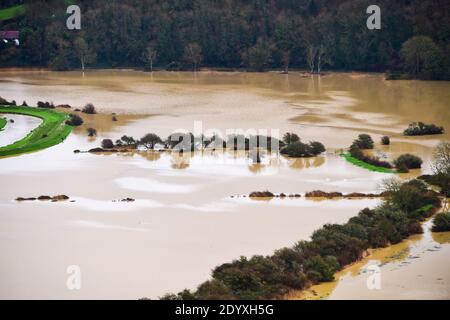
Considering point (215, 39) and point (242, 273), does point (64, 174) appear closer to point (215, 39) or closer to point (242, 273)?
point (242, 273)

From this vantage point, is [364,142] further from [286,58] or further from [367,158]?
[286,58]

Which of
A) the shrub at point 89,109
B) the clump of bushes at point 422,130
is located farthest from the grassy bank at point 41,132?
the clump of bushes at point 422,130

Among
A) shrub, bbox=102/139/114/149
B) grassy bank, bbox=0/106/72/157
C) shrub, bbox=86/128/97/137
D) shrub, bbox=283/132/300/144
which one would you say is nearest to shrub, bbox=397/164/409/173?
shrub, bbox=283/132/300/144

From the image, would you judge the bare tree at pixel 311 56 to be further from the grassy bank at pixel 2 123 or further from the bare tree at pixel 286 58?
the grassy bank at pixel 2 123

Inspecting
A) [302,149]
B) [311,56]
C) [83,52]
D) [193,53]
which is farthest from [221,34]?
[302,149]

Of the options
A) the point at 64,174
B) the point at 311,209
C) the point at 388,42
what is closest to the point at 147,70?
the point at 388,42

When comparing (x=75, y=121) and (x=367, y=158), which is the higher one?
(x=75, y=121)
